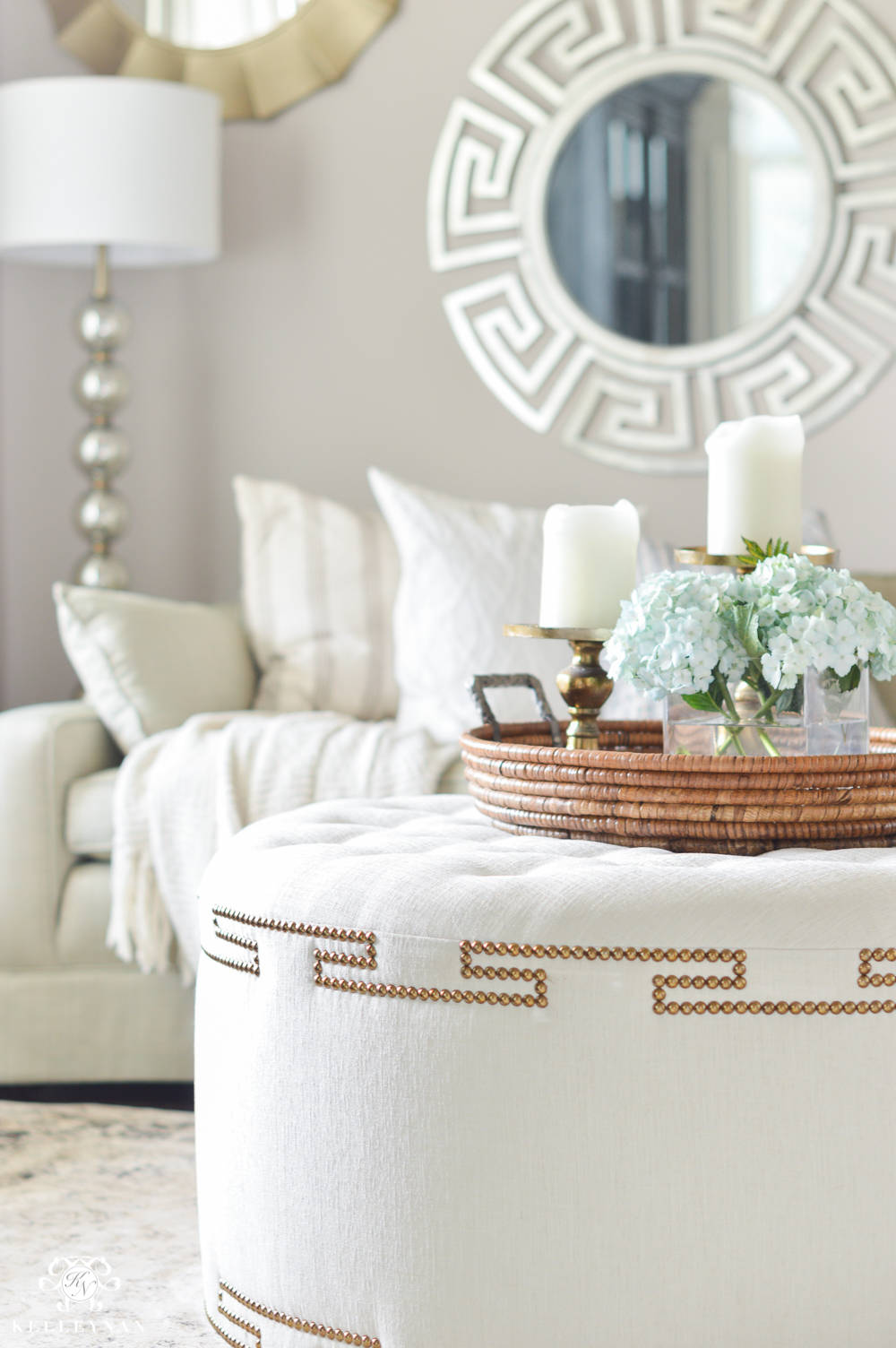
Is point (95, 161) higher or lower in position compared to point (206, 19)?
lower

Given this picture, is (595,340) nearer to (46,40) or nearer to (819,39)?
(819,39)

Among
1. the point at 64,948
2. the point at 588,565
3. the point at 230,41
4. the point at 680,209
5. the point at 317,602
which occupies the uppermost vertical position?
the point at 230,41

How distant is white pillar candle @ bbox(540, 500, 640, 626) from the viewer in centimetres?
131

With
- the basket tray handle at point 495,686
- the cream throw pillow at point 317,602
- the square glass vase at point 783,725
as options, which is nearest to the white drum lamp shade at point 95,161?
the cream throw pillow at point 317,602

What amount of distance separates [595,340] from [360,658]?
0.93 meters

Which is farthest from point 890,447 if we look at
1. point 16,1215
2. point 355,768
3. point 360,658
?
point 16,1215

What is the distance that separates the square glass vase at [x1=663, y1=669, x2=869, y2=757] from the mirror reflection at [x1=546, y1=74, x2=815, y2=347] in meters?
1.85

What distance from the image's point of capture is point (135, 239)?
8.66 feet

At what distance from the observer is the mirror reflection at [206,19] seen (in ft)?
10.0

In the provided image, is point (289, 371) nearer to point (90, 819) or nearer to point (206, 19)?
point (206, 19)

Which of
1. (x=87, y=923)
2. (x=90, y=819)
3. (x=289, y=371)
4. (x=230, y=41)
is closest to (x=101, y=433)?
(x=289, y=371)

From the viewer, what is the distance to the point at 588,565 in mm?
1318

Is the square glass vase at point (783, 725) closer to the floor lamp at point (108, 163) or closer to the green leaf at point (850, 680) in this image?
the green leaf at point (850, 680)

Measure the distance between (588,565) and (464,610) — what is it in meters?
1.08
